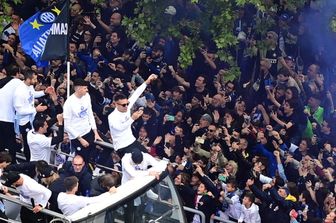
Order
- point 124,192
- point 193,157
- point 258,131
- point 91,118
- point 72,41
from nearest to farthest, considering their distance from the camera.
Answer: point 124,192, point 91,118, point 193,157, point 258,131, point 72,41

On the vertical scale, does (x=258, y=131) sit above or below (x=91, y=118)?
below

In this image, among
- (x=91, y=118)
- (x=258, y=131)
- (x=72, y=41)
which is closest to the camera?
(x=91, y=118)

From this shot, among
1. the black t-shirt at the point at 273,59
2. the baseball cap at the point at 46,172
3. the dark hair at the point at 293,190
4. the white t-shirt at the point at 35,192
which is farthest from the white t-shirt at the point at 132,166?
the black t-shirt at the point at 273,59

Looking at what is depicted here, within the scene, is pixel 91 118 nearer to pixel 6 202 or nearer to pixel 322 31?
pixel 6 202

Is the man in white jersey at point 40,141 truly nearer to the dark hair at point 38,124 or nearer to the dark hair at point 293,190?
the dark hair at point 38,124

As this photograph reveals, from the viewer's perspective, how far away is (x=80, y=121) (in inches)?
568

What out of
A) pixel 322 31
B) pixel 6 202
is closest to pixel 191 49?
pixel 322 31

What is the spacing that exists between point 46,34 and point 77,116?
1.65 metres

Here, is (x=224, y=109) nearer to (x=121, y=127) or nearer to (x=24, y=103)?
(x=121, y=127)

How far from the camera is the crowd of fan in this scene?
1486 centimetres

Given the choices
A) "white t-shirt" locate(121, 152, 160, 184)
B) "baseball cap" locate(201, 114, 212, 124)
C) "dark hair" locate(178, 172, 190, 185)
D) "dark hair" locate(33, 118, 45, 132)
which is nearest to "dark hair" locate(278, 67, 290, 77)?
"baseball cap" locate(201, 114, 212, 124)

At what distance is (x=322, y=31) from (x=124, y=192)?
9.72 m

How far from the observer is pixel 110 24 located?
19.7 metres

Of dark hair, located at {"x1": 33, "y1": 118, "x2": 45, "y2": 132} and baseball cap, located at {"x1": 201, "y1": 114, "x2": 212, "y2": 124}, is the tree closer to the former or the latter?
baseball cap, located at {"x1": 201, "y1": 114, "x2": 212, "y2": 124}
